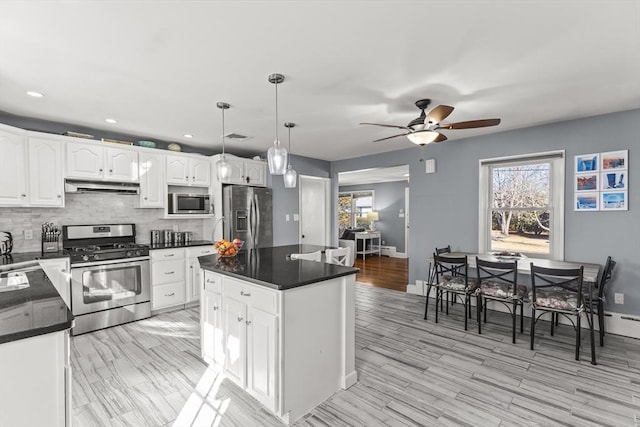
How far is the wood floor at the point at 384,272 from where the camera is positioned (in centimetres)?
584

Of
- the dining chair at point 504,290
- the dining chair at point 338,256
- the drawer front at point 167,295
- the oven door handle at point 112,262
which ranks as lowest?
the drawer front at point 167,295

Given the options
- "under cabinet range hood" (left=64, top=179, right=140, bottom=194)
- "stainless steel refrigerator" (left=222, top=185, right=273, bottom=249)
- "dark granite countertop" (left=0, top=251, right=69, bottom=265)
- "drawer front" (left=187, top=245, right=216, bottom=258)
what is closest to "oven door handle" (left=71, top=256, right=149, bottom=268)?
"dark granite countertop" (left=0, top=251, right=69, bottom=265)

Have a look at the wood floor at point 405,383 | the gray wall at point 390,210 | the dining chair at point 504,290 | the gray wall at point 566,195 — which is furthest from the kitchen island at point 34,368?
the gray wall at point 390,210

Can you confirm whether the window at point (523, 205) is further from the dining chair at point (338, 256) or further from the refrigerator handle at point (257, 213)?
the refrigerator handle at point (257, 213)

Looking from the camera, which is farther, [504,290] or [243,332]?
[504,290]

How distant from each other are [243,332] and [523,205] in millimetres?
4059

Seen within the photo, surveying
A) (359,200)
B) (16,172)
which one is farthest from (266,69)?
(359,200)

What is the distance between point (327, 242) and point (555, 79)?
15.6ft

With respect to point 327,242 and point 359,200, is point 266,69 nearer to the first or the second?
point 327,242

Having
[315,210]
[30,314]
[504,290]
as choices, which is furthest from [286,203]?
[30,314]

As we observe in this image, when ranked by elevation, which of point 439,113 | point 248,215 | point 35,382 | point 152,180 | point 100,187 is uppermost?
point 439,113

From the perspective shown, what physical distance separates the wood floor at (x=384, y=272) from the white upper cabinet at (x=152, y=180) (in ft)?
12.7

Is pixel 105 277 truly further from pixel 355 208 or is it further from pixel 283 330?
pixel 355 208

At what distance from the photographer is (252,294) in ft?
7.11
